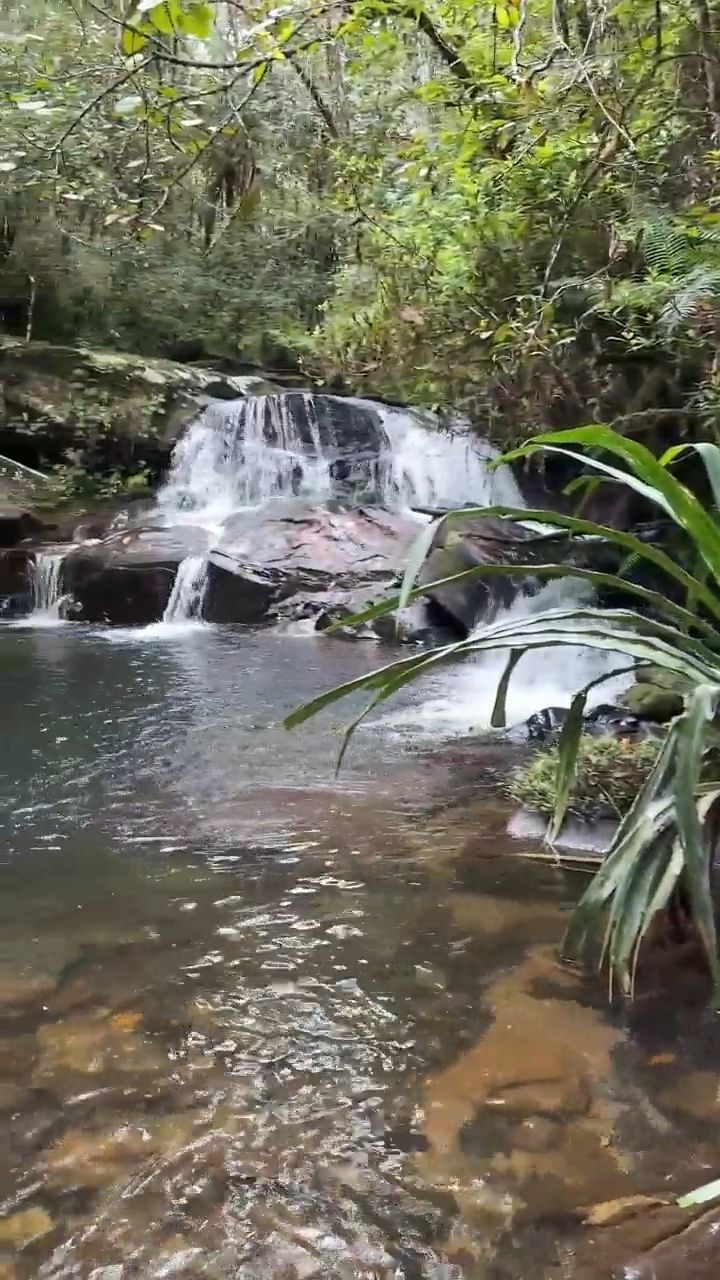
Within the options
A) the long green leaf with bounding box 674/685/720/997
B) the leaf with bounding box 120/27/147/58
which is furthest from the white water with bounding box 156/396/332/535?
the long green leaf with bounding box 674/685/720/997

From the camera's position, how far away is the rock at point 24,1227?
1.56m

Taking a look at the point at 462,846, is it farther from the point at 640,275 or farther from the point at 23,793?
the point at 640,275

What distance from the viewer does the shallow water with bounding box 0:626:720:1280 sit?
1578mm

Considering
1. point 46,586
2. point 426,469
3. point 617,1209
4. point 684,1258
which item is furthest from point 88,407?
point 684,1258

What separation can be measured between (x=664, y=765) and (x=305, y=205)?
1597 cm

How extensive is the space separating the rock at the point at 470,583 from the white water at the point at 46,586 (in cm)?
396

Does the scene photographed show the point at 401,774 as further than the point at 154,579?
No

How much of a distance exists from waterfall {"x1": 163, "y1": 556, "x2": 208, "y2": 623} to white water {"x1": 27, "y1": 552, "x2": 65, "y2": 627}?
1.24 meters

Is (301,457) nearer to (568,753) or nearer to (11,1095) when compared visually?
(568,753)

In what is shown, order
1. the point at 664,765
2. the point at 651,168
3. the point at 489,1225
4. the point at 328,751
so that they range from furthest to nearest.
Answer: the point at 651,168 < the point at 328,751 < the point at 664,765 < the point at 489,1225

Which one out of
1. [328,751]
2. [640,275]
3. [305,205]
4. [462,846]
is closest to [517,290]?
[640,275]

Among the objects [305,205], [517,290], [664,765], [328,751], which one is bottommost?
[328,751]

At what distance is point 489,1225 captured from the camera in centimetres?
157

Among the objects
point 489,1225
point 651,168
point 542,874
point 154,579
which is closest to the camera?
point 489,1225
